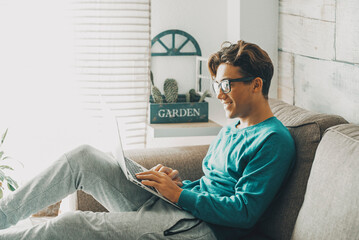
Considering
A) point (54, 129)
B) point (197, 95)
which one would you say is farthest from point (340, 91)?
point (54, 129)

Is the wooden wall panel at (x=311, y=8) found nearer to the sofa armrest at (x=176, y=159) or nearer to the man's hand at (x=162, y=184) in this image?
the sofa armrest at (x=176, y=159)

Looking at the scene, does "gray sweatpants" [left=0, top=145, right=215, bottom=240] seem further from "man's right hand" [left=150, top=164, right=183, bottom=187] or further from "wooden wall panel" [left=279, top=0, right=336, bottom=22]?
"wooden wall panel" [left=279, top=0, right=336, bottom=22]

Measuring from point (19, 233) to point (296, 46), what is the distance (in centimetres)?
170

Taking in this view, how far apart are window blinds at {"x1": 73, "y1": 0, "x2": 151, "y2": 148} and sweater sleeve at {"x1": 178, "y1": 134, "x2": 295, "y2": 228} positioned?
140cm

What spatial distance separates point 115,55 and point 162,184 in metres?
1.40

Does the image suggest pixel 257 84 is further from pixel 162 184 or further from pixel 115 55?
pixel 115 55

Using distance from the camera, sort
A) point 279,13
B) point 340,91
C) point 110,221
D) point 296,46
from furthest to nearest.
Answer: point 279,13, point 296,46, point 340,91, point 110,221

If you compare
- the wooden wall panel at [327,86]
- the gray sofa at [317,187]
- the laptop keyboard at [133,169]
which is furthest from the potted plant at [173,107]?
the laptop keyboard at [133,169]

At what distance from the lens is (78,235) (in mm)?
1463

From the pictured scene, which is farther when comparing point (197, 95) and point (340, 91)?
point (197, 95)

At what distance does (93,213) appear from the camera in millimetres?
1565

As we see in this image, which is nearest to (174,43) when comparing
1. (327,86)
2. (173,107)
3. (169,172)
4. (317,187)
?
(173,107)

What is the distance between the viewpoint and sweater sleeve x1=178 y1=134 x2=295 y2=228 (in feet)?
5.10

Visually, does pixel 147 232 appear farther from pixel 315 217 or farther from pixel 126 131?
A: pixel 126 131
